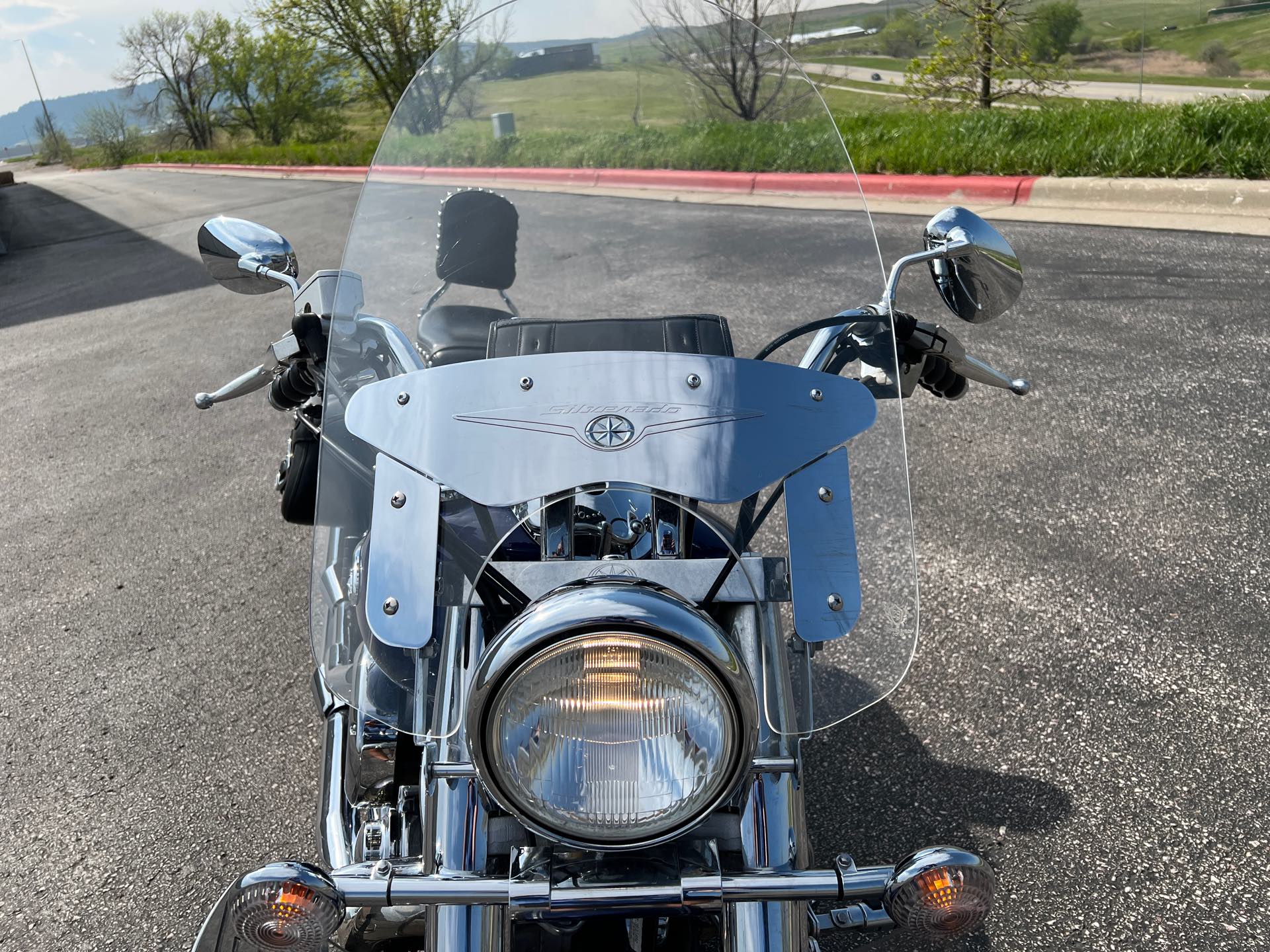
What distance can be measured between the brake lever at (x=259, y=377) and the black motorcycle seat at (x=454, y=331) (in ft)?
0.94

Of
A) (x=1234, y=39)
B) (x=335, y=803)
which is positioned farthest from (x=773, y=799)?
(x=1234, y=39)

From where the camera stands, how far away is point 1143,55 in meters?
14.3

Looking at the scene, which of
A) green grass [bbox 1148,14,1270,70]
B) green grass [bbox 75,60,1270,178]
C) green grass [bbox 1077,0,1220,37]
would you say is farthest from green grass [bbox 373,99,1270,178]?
green grass [bbox 1077,0,1220,37]

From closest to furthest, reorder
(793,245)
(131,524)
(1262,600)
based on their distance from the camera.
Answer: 1. (793,245)
2. (1262,600)
3. (131,524)

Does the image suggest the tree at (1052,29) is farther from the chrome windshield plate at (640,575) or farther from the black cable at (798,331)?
the chrome windshield plate at (640,575)

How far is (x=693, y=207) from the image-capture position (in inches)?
86.9

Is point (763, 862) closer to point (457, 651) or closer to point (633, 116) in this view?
point (457, 651)

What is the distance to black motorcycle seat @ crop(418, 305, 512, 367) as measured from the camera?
2053 millimetres

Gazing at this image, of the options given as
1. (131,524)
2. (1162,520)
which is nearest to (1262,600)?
(1162,520)

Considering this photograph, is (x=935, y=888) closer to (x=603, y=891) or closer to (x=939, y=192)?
(x=603, y=891)

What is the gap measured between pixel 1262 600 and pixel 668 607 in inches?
110

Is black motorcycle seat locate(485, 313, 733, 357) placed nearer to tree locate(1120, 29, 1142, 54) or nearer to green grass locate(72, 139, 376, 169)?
tree locate(1120, 29, 1142, 54)

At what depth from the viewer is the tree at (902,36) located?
11648 millimetres

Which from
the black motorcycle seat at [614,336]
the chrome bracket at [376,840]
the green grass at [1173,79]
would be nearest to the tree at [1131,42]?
the green grass at [1173,79]
